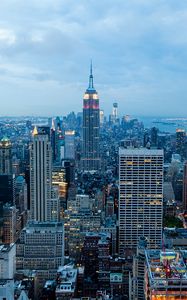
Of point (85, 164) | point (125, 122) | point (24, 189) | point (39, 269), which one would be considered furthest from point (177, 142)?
point (39, 269)

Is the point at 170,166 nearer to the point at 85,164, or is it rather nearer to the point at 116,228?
the point at 85,164

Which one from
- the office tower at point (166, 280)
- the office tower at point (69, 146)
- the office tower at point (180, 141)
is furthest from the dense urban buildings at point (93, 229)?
the office tower at point (69, 146)

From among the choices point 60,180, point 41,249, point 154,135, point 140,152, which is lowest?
point 41,249

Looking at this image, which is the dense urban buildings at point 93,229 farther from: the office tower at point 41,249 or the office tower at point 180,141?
the office tower at point 180,141

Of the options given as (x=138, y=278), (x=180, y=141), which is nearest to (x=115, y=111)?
(x=180, y=141)

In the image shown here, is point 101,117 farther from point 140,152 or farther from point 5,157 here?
point 140,152
